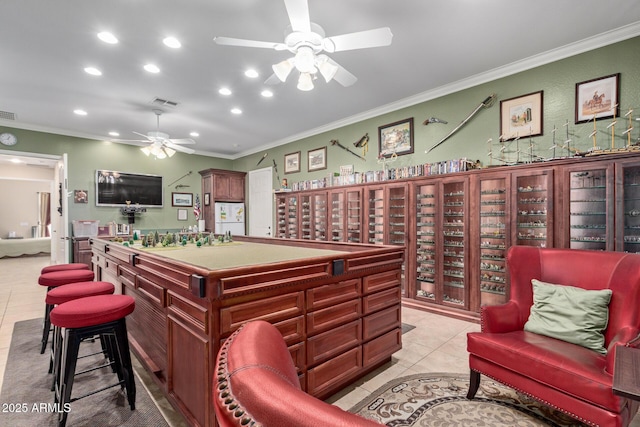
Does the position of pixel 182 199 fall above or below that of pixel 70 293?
above

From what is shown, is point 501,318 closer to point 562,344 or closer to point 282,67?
point 562,344

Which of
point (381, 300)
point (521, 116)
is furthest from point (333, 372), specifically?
point (521, 116)

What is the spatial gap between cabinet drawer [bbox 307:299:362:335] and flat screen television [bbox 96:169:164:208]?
6736 millimetres

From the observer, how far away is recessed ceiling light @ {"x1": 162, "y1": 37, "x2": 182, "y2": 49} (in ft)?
10.1

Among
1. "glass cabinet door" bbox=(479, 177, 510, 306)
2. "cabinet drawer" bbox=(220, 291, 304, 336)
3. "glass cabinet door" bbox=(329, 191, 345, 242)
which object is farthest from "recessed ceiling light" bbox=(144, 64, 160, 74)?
"glass cabinet door" bbox=(479, 177, 510, 306)

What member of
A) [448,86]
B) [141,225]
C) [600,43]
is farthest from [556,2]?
[141,225]

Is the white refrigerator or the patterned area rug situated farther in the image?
the white refrigerator

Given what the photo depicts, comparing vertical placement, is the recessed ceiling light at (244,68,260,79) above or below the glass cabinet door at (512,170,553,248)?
above

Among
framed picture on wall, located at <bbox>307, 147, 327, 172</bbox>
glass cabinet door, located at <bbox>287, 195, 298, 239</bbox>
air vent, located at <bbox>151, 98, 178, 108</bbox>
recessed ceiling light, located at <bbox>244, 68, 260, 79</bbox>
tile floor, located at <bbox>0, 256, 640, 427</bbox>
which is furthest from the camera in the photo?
glass cabinet door, located at <bbox>287, 195, 298, 239</bbox>

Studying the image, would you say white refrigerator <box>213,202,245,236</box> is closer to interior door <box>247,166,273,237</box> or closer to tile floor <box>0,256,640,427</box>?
interior door <box>247,166,273,237</box>

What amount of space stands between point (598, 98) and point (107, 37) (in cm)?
523

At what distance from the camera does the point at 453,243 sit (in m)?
4.04

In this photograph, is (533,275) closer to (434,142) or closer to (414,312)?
(414,312)

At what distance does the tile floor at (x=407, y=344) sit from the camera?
7.43 feet
